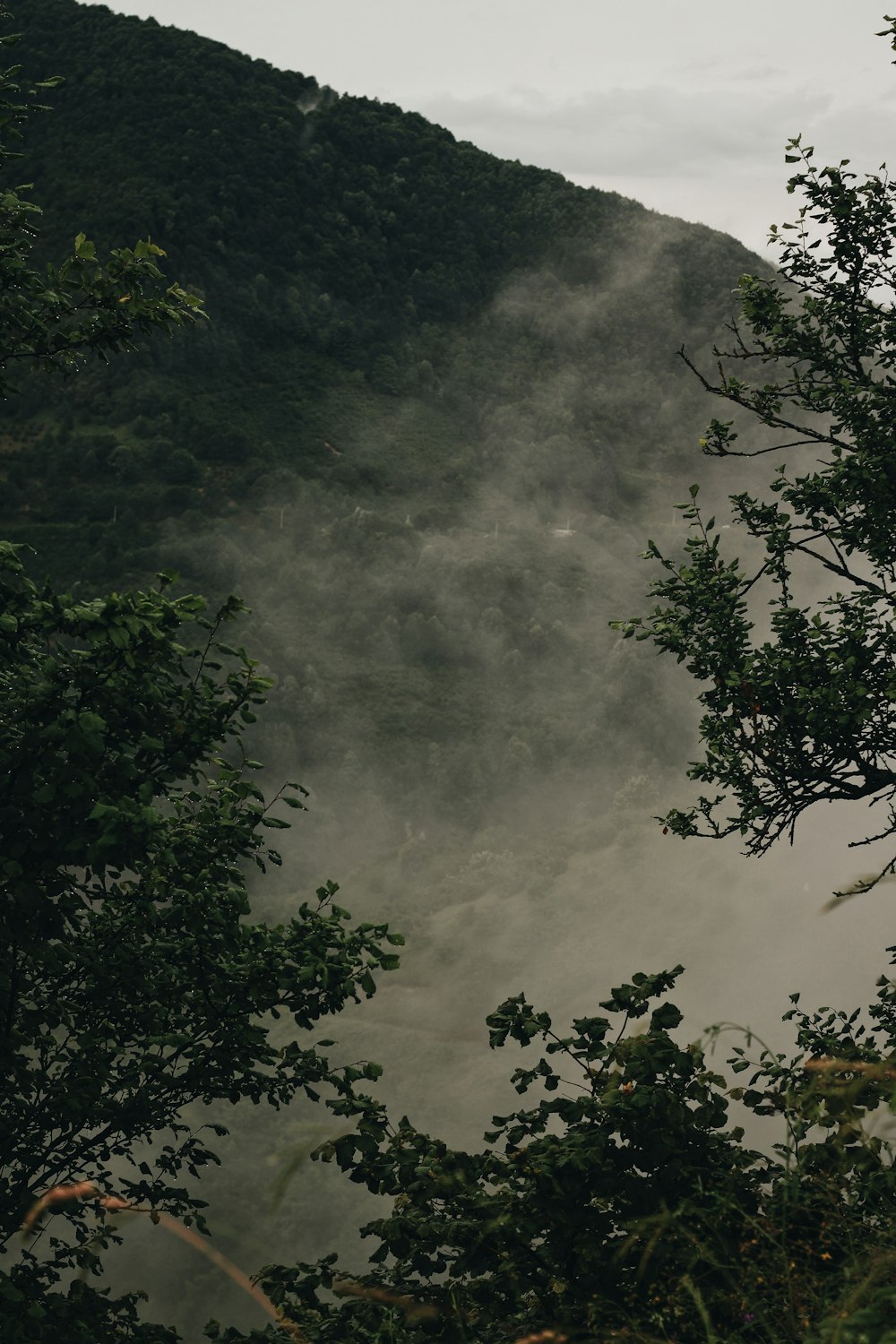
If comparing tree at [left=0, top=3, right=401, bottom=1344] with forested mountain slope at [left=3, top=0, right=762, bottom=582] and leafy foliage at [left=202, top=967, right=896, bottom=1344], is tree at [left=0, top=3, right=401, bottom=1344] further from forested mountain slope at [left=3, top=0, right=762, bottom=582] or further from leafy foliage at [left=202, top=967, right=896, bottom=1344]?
forested mountain slope at [left=3, top=0, right=762, bottom=582]

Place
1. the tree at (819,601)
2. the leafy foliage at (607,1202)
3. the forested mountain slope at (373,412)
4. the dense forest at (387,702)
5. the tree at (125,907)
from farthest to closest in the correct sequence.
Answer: the forested mountain slope at (373,412)
the tree at (819,601)
the tree at (125,907)
the dense forest at (387,702)
the leafy foliage at (607,1202)

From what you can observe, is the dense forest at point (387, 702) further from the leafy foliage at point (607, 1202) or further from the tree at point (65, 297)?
the tree at point (65, 297)

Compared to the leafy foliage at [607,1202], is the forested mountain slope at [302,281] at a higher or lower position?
higher

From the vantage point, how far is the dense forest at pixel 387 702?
532 cm

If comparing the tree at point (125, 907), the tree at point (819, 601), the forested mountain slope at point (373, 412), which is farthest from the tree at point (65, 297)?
the forested mountain slope at point (373, 412)

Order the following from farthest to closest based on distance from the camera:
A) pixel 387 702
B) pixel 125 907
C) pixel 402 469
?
pixel 402 469 < pixel 387 702 < pixel 125 907

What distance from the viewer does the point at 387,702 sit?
184 feet

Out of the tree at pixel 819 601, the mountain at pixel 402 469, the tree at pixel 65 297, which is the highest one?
the mountain at pixel 402 469

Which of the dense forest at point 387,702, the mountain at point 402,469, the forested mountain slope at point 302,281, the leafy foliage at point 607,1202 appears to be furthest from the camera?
the forested mountain slope at point 302,281

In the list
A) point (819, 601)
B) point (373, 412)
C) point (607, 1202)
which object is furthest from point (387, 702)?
point (607, 1202)

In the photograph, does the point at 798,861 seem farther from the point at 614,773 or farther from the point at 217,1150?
the point at 217,1150

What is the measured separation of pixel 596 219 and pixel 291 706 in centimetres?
4898

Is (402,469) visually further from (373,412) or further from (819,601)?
(819,601)

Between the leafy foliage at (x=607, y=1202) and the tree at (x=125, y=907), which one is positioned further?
the tree at (x=125, y=907)
